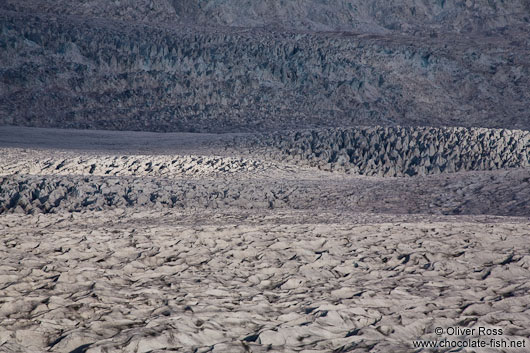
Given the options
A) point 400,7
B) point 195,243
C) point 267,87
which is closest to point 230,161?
point 195,243

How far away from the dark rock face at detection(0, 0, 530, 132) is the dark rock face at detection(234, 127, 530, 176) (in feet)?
21.5

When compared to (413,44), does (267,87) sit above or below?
Answer: below

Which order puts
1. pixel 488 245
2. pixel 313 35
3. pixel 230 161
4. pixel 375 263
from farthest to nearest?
pixel 313 35, pixel 230 161, pixel 488 245, pixel 375 263

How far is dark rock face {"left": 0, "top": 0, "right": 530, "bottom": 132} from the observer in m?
19.9

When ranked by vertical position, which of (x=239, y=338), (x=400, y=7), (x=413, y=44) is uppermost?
(x=400, y=7)

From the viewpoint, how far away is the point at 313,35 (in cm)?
2395

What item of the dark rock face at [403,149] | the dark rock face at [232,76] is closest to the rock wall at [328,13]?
the dark rock face at [232,76]

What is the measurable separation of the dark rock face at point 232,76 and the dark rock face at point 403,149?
21.5 ft

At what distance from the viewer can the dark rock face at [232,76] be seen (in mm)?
19859

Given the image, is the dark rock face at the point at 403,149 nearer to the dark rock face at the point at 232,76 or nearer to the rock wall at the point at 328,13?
the dark rock face at the point at 232,76

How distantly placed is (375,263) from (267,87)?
18.1 m

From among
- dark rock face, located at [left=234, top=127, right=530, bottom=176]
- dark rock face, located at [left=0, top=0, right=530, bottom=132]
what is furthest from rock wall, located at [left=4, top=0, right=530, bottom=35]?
dark rock face, located at [left=234, top=127, right=530, bottom=176]

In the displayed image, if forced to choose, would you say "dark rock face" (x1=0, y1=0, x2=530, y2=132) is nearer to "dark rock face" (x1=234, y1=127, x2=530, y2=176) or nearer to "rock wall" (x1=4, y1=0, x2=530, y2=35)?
"rock wall" (x1=4, y1=0, x2=530, y2=35)

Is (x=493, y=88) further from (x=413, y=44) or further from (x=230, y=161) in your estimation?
(x=230, y=161)
